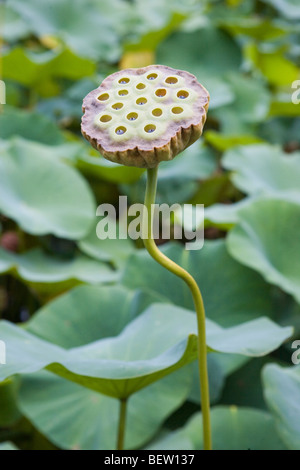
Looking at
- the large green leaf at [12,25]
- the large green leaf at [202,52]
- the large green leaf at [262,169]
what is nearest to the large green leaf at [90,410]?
the large green leaf at [262,169]

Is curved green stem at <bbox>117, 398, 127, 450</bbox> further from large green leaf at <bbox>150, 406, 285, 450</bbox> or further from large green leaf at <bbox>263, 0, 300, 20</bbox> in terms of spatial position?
large green leaf at <bbox>263, 0, 300, 20</bbox>

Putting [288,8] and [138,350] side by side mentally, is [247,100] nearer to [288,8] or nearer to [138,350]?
[288,8]

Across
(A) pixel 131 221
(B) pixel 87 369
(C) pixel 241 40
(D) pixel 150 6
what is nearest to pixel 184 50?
(C) pixel 241 40

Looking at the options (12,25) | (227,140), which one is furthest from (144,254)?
(12,25)

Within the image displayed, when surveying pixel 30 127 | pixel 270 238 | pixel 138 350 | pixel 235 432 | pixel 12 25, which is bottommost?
pixel 235 432

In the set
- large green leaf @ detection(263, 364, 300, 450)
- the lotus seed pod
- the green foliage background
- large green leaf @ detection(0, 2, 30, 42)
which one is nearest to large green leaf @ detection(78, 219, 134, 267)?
the green foliage background

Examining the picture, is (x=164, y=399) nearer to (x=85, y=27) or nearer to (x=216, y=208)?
(x=216, y=208)
